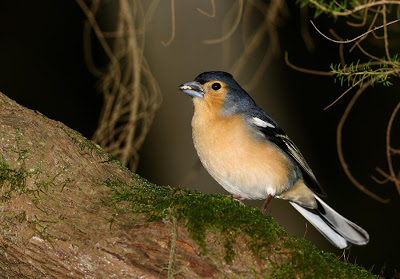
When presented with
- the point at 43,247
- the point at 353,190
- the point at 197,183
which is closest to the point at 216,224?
the point at 43,247

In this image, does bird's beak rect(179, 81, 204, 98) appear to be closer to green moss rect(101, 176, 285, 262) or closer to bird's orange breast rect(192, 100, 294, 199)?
bird's orange breast rect(192, 100, 294, 199)

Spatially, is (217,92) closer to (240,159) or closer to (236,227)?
(240,159)

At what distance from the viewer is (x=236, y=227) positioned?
353 centimetres

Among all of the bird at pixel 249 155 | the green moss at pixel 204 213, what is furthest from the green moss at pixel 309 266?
the bird at pixel 249 155

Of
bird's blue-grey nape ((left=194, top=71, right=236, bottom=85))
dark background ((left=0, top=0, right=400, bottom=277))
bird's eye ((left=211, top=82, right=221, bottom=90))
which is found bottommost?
dark background ((left=0, top=0, right=400, bottom=277))

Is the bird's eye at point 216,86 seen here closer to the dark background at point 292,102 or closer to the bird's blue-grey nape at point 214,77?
the bird's blue-grey nape at point 214,77

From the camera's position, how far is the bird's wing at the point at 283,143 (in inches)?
217

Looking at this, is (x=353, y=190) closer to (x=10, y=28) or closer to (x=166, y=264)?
(x=10, y=28)

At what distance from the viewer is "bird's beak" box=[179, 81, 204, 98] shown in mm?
5523

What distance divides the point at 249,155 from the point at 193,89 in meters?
0.95

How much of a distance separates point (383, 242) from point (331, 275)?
29.7 feet

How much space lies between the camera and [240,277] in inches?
133

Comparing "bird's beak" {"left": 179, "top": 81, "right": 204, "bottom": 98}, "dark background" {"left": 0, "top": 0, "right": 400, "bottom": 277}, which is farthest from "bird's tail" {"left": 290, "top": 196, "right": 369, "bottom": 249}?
"dark background" {"left": 0, "top": 0, "right": 400, "bottom": 277}

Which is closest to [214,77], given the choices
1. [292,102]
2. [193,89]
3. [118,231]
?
[193,89]
